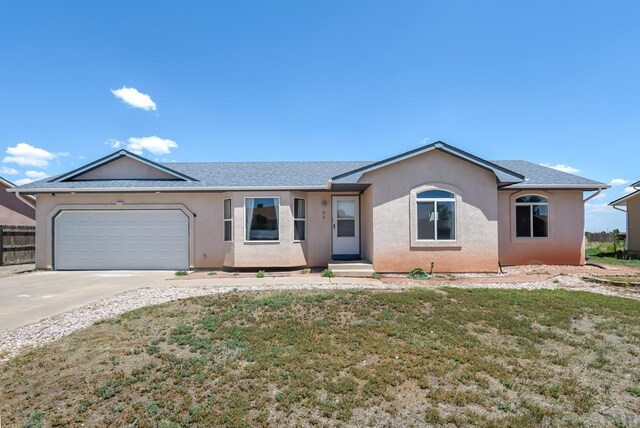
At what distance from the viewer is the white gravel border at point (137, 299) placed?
5.91 m

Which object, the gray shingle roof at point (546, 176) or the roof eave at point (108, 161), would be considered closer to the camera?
the gray shingle roof at point (546, 176)

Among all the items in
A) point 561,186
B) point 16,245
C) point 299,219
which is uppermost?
point 561,186

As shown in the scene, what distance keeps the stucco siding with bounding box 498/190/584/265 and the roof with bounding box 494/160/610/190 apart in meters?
0.38

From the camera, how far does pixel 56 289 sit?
10125 millimetres

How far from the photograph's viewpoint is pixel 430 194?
39.0 feet

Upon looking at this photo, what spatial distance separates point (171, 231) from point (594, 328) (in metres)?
13.9

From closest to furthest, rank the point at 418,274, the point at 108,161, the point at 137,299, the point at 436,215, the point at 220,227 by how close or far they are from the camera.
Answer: the point at 137,299, the point at 418,274, the point at 436,215, the point at 220,227, the point at 108,161

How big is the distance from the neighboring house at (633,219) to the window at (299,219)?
17.6 meters

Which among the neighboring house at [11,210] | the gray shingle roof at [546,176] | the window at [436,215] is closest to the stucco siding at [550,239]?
the gray shingle roof at [546,176]

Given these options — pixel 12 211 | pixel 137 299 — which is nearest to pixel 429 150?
pixel 137 299

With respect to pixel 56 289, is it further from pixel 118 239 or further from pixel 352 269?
pixel 352 269

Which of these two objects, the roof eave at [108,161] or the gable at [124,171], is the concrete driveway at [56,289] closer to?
the roof eave at [108,161]

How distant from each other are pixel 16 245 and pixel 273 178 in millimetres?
14237

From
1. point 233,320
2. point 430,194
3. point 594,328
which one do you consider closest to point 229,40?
point 430,194
